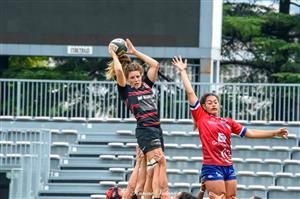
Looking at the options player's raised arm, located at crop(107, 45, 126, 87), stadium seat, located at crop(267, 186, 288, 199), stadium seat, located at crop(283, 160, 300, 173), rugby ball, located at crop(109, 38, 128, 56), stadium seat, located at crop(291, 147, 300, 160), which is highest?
rugby ball, located at crop(109, 38, 128, 56)

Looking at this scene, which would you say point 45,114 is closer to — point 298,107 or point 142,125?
point 298,107

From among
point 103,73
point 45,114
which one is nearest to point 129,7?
point 45,114

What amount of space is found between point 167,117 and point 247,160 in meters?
2.19

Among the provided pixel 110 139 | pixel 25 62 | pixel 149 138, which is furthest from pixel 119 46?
pixel 25 62

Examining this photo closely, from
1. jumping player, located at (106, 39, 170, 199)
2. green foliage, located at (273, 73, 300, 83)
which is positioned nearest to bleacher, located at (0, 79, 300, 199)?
green foliage, located at (273, 73, 300, 83)

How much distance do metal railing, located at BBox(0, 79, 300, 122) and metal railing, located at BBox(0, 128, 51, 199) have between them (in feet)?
5.07

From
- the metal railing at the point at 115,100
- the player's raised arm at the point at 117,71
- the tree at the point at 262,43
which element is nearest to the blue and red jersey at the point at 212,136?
the player's raised arm at the point at 117,71

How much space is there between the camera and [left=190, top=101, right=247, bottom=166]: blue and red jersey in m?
15.3

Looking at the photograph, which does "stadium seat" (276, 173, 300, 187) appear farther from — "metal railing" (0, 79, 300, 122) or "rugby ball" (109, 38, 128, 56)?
"rugby ball" (109, 38, 128, 56)

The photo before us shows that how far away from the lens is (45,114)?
24.8 metres

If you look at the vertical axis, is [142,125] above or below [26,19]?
below

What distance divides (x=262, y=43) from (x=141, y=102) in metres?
14.0

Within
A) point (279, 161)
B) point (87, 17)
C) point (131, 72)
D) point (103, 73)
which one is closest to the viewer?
point (131, 72)

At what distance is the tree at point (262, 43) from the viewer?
96.2ft
